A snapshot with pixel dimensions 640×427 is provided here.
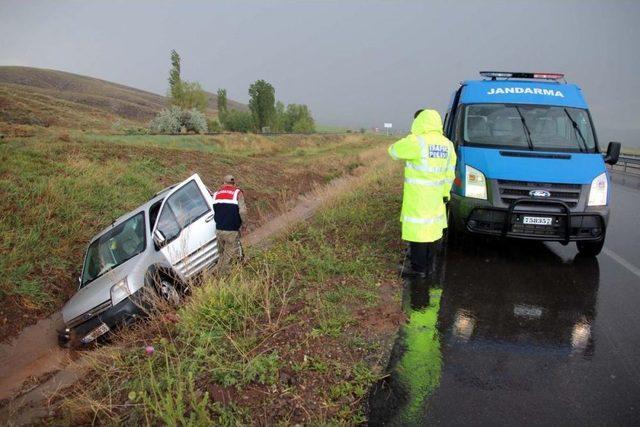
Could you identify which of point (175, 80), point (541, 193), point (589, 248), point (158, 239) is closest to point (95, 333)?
point (158, 239)

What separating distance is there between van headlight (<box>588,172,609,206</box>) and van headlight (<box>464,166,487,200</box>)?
135 cm

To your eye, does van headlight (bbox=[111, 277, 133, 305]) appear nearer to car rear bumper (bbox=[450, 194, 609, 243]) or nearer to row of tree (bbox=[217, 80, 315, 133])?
car rear bumper (bbox=[450, 194, 609, 243])

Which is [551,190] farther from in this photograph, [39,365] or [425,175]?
[39,365]

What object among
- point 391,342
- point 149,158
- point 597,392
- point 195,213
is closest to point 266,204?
point 149,158

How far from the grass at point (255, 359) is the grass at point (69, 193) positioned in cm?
436

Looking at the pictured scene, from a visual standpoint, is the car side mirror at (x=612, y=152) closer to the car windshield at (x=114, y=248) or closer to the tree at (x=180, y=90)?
the car windshield at (x=114, y=248)

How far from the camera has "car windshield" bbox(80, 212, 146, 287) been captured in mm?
6430

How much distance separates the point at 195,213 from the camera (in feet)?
23.9

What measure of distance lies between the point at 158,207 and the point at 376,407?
4.96 meters

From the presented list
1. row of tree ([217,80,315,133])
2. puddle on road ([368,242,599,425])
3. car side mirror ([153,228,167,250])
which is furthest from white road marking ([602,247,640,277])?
row of tree ([217,80,315,133])

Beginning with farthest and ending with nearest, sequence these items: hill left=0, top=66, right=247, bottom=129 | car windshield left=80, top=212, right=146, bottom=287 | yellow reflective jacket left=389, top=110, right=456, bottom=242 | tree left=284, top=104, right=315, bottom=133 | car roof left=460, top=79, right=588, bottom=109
→ tree left=284, top=104, right=315, bottom=133
hill left=0, top=66, right=247, bottom=129
car roof left=460, top=79, right=588, bottom=109
car windshield left=80, top=212, right=146, bottom=287
yellow reflective jacket left=389, top=110, right=456, bottom=242

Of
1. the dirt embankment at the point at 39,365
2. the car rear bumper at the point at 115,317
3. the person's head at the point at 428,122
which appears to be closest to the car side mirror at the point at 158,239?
the car rear bumper at the point at 115,317

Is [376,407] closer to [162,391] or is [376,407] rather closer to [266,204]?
[162,391]

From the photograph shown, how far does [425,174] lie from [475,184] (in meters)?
1.15
